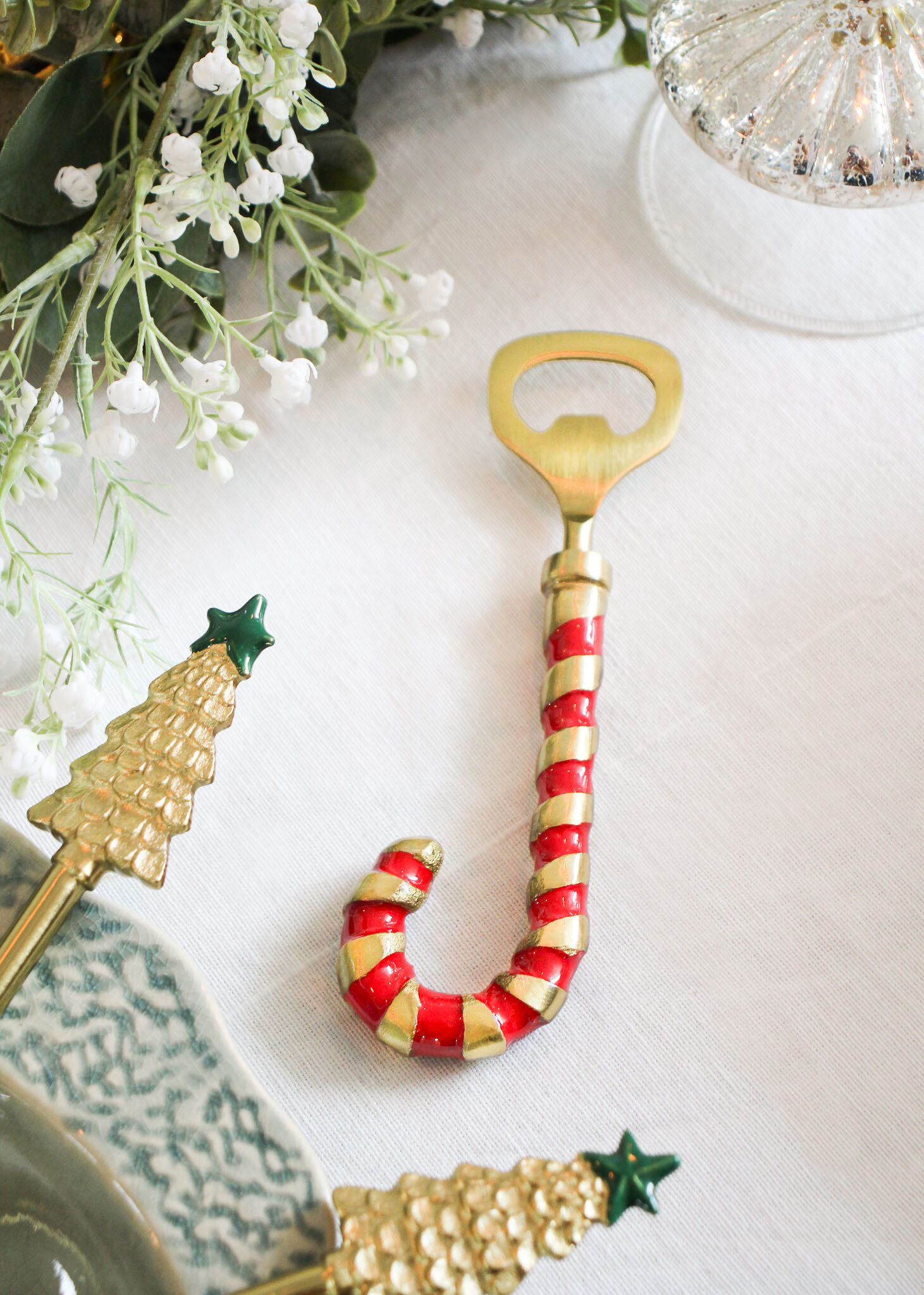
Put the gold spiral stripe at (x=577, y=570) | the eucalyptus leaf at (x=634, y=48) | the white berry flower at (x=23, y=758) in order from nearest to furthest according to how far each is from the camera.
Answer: the white berry flower at (x=23, y=758), the gold spiral stripe at (x=577, y=570), the eucalyptus leaf at (x=634, y=48)

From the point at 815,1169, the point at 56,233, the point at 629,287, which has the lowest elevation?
the point at 815,1169

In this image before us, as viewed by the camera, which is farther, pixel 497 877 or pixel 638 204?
pixel 638 204

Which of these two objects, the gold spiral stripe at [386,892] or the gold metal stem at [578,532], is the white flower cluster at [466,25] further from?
the gold spiral stripe at [386,892]

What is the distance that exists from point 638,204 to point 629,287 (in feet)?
0.20

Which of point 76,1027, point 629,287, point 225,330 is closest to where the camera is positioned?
point 76,1027

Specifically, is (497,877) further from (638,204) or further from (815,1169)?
(638,204)

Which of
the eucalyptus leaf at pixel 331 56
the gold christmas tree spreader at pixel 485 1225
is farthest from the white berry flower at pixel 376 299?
the gold christmas tree spreader at pixel 485 1225

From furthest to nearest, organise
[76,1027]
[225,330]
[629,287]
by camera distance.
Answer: [629,287] < [225,330] < [76,1027]

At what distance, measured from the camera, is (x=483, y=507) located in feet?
1.98

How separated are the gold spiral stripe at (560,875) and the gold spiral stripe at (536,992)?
0.04 m

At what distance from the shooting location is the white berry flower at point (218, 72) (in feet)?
1.47

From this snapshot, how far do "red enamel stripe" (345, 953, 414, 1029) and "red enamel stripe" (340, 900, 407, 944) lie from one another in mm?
15

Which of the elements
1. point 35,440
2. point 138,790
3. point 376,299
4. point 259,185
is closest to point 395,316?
point 376,299

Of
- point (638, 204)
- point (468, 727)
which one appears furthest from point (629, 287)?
point (468, 727)
